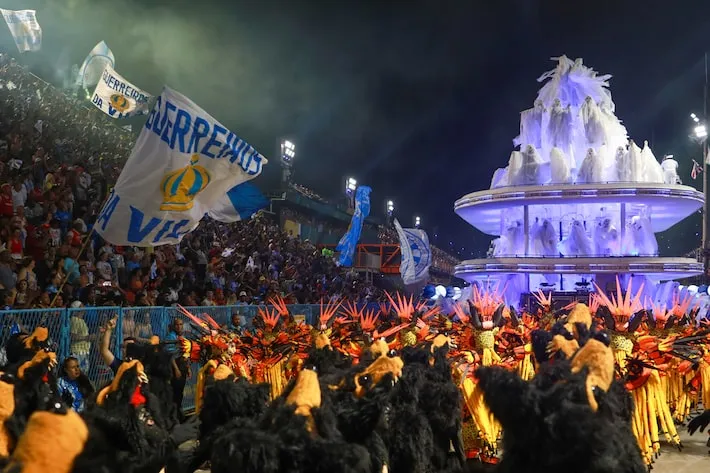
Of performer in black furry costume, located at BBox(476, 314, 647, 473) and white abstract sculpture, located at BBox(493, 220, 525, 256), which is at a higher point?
white abstract sculpture, located at BBox(493, 220, 525, 256)

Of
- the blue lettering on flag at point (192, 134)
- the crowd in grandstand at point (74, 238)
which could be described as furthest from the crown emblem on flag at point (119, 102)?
the blue lettering on flag at point (192, 134)

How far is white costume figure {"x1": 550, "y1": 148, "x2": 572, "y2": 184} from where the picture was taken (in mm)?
19109

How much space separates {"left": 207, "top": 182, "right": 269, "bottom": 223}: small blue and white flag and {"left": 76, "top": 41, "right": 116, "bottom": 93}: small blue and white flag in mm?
12769

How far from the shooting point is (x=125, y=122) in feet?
92.9

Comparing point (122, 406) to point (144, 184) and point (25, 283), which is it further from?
point (25, 283)

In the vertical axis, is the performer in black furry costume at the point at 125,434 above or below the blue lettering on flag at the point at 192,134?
below

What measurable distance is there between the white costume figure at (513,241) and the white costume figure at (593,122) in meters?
3.32

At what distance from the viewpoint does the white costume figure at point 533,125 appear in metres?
21.5

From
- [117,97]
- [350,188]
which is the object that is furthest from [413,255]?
[350,188]

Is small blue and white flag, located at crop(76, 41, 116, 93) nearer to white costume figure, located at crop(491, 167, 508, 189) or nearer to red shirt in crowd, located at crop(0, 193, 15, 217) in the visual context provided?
red shirt in crowd, located at crop(0, 193, 15, 217)

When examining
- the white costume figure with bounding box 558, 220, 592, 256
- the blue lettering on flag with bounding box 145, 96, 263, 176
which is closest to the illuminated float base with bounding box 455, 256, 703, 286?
the white costume figure with bounding box 558, 220, 592, 256

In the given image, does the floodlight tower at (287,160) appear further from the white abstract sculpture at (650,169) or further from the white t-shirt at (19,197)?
the white t-shirt at (19,197)

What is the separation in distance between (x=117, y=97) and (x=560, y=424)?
21.2 metres

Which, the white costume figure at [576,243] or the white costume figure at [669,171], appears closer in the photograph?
the white costume figure at [576,243]
